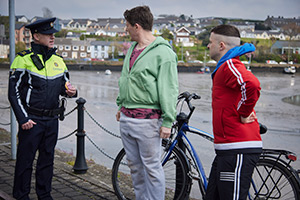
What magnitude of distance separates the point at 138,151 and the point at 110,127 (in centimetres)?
865

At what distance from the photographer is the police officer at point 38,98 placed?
381cm

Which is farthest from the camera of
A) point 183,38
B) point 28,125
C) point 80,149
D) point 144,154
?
point 183,38

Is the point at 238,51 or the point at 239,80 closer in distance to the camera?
the point at 239,80

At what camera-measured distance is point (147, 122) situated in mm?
3322

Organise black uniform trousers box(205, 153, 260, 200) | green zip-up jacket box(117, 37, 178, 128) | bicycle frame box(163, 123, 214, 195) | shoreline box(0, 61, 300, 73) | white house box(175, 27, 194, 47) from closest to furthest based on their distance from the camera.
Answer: black uniform trousers box(205, 153, 260, 200) < green zip-up jacket box(117, 37, 178, 128) < bicycle frame box(163, 123, 214, 195) < shoreline box(0, 61, 300, 73) < white house box(175, 27, 194, 47)

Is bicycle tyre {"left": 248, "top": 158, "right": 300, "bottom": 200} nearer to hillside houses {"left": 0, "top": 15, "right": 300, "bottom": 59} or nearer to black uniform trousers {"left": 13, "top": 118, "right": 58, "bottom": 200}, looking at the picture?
black uniform trousers {"left": 13, "top": 118, "right": 58, "bottom": 200}

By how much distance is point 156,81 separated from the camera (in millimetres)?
3326

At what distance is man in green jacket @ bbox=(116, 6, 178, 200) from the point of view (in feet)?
10.7


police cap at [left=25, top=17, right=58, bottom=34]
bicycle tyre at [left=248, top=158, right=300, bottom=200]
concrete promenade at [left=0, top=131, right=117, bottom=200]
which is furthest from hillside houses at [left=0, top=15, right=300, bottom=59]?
bicycle tyre at [left=248, top=158, right=300, bottom=200]

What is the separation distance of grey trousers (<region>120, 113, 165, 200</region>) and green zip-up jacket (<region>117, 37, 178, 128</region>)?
15 centimetres

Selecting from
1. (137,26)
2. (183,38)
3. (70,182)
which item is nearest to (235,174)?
(137,26)

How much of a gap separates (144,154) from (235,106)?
3.15 ft

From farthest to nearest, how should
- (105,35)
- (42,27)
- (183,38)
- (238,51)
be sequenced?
1. (105,35)
2. (183,38)
3. (42,27)
4. (238,51)

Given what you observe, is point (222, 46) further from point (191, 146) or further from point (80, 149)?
point (80, 149)
